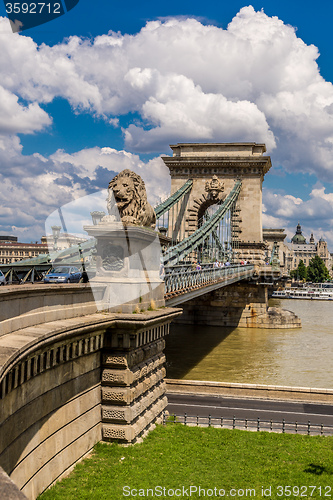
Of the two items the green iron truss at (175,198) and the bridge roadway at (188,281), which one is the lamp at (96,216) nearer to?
the bridge roadway at (188,281)

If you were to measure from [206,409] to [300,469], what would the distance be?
5.51m

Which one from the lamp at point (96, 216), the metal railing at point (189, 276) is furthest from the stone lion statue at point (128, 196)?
the metal railing at point (189, 276)

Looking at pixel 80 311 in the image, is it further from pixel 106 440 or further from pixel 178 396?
pixel 178 396

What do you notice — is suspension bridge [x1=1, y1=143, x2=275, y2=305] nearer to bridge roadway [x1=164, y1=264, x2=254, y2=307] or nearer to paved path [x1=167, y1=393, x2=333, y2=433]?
bridge roadway [x1=164, y1=264, x2=254, y2=307]

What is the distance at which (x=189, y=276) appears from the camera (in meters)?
20.7

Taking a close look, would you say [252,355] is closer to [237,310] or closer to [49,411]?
[237,310]

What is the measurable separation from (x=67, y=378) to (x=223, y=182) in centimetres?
4091

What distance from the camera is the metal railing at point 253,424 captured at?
45.9 ft

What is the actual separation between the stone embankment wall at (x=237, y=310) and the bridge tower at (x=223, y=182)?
12.0 feet

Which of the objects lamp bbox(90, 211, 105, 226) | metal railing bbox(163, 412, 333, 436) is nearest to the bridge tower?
metal railing bbox(163, 412, 333, 436)

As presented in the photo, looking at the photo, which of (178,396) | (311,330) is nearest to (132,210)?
(178,396)

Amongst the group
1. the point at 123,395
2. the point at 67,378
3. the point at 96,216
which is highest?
the point at 96,216

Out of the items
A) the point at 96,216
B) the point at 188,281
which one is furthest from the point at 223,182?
the point at 96,216

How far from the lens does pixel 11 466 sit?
7.42 metres
